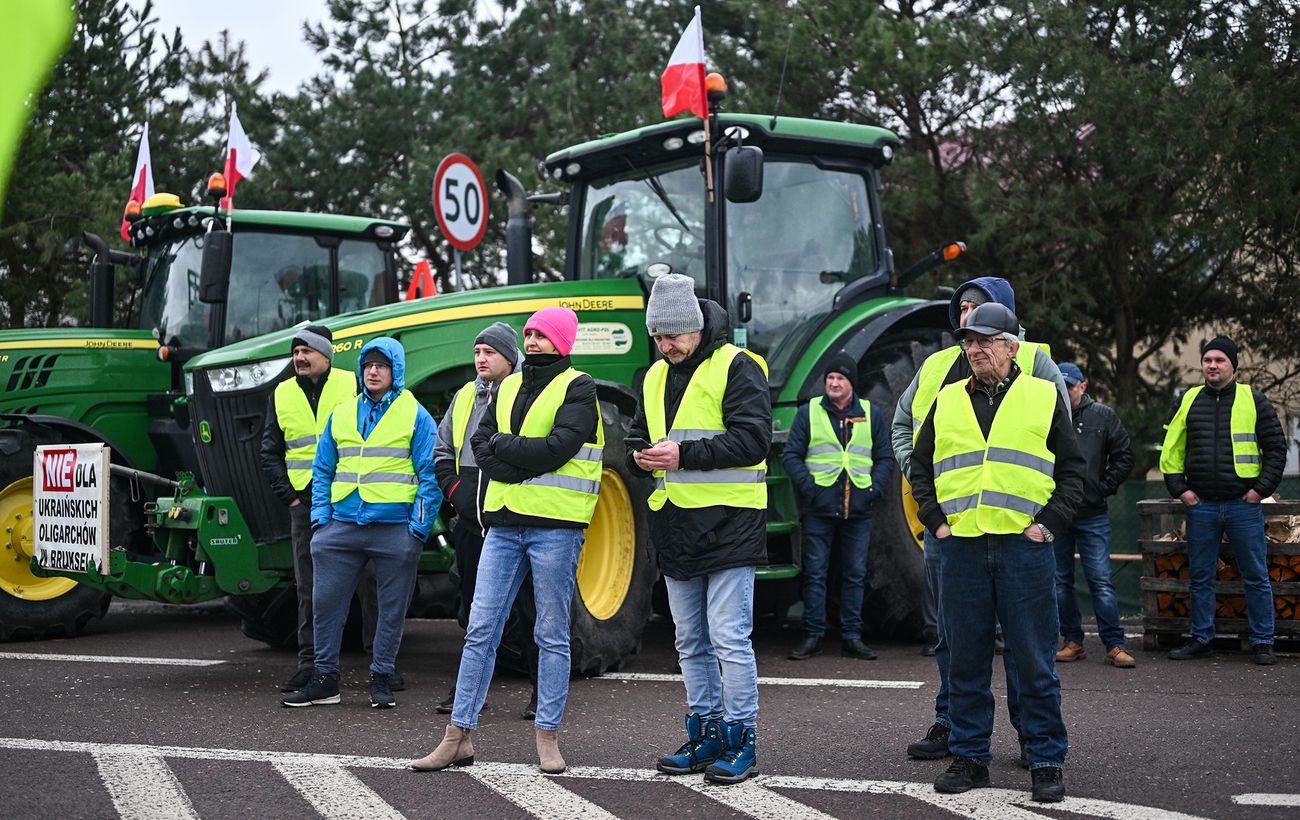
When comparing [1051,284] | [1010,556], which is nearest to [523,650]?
[1010,556]

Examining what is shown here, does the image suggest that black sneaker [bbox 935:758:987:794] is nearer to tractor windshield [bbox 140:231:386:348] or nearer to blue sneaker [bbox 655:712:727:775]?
blue sneaker [bbox 655:712:727:775]

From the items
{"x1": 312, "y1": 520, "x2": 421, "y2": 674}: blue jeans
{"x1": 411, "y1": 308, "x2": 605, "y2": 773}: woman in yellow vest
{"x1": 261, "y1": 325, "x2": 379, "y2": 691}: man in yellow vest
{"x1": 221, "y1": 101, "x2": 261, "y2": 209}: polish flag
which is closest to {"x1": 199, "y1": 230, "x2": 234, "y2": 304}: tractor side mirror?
{"x1": 221, "y1": 101, "x2": 261, "y2": 209}: polish flag

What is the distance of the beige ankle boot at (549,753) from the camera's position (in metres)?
5.39

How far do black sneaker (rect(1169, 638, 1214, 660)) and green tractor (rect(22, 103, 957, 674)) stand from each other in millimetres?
1539

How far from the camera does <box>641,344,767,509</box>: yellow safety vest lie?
5.39 metres

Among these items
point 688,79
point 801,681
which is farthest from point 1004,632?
point 688,79

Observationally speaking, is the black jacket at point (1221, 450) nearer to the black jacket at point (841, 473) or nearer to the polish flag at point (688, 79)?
the black jacket at point (841, 473)

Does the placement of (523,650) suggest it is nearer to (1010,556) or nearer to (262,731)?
(262,731)

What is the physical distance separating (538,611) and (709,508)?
79 cm

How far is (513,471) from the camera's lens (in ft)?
18.2

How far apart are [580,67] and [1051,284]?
31.7 ft

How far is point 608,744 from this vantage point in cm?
599

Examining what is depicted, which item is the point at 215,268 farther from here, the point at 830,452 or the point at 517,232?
the point at 830,452

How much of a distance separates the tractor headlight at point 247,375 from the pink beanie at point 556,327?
300cm
